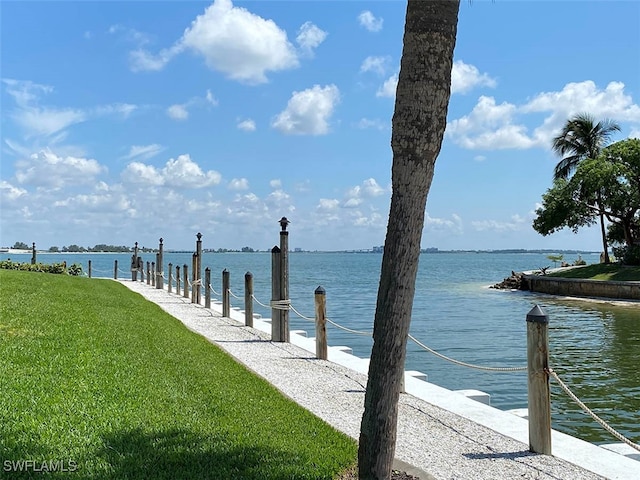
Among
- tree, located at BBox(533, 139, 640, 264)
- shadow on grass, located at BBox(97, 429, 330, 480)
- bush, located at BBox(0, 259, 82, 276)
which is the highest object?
tree, located at BBox(533, 139, 640, 264)

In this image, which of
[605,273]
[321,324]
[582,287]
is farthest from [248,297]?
[605,273]

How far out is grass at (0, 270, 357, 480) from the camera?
15.9 ft

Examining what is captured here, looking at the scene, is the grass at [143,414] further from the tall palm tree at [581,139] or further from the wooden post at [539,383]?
the tall palm tree at [581,139]

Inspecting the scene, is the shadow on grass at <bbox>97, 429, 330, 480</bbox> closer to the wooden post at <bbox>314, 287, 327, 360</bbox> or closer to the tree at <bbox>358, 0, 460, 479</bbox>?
the tree at <bbox>358, 0, 460, 479</bbox>

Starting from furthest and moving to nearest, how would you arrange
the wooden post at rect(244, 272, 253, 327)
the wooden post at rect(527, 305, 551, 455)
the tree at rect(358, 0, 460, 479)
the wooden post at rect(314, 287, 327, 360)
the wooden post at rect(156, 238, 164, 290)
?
1. the wooden post at rect(156, 238, 164, 290)
2. the wooden post at rect(244, 272, 253, 327)
3. the wooden post at rect(314, 287, 327, 360)
4. the wooden post at rect(527, 305, 551, 455)
5. the tree at rect(358, 0, 460, 479)

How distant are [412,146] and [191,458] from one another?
9.62ft

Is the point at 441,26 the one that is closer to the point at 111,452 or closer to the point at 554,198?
the point at 111,452

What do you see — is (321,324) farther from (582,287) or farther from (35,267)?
(582,287)

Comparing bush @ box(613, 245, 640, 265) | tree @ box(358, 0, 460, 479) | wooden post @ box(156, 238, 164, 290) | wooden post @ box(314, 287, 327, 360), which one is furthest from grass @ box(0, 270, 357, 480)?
bush @ box(613, 245, 640, 265)

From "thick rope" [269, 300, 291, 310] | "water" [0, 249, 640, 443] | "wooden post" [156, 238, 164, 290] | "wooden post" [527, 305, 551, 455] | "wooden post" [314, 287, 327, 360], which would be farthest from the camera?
"wooden post" [156, 238, 164, 290]

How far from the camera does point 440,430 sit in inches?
278

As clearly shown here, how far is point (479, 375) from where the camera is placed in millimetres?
12695

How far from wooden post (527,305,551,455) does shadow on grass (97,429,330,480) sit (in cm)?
253

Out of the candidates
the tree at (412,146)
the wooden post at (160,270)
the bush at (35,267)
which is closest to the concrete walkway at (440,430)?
the tree at (412,146)
